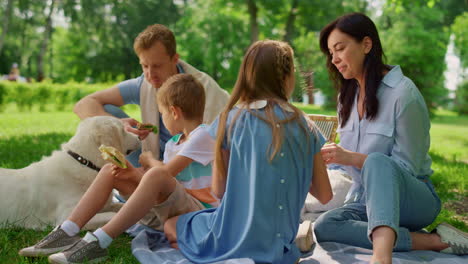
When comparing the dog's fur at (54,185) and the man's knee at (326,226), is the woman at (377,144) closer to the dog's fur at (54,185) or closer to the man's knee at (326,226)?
the man's knee at (326,226)

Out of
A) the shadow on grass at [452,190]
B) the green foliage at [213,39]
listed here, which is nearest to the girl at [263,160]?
the shadow on grass at [452,190]

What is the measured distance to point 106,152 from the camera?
10.1ft

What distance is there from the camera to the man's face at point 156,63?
14.8 feet

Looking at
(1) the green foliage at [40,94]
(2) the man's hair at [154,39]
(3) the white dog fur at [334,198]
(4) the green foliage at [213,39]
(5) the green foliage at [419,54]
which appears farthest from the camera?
(4) the green foliage at [213,39]

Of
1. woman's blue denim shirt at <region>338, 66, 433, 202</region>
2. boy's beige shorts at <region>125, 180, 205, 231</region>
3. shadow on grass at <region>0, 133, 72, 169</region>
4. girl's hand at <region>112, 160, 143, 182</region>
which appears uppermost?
woman's blue denim shirt at <region>338, 66, 433, 202</region>

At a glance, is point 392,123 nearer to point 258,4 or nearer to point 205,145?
point 205,145

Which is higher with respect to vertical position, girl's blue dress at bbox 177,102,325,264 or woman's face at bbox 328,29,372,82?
woman's face at bbox 328,29,372,82

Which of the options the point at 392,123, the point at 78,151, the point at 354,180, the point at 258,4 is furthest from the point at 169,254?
the point at 258,4

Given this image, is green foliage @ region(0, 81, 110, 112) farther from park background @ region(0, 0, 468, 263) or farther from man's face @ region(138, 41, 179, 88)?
man's face @ region(138, 41, 179, 88)

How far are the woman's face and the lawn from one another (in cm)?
166

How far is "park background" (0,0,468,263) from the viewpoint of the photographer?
716cm

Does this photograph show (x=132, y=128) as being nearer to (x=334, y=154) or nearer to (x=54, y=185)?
(x=54, y=185)

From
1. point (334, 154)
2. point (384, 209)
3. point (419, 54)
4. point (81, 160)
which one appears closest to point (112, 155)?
point (81, 160)

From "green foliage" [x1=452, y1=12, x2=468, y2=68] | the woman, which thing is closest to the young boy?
the woman
